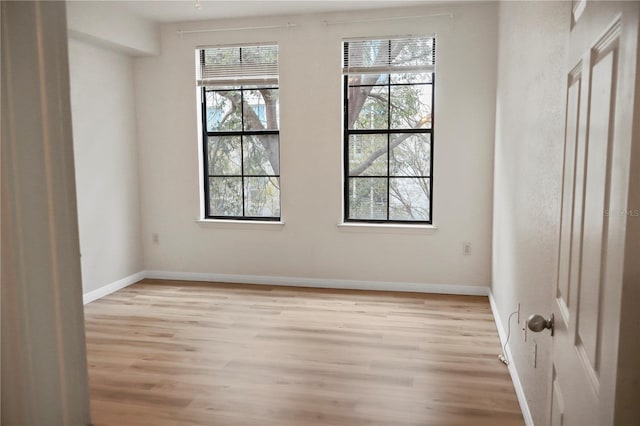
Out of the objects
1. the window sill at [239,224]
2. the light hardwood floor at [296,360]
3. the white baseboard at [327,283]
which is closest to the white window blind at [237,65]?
the window sill at [239,224]

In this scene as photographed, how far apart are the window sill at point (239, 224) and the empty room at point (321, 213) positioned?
23mm

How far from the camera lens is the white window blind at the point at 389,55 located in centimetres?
465

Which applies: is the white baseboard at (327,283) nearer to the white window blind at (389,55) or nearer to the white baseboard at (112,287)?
the white baseboard at (112,287)

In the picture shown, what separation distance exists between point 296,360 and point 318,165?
222 cm

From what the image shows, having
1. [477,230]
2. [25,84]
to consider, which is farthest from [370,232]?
[25,84]

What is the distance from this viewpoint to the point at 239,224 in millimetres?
5195

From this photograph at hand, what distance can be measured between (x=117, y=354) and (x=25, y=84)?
2.83 metres

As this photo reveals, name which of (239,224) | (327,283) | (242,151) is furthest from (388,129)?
(239,224)

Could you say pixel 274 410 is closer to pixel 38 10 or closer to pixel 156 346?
pixel 156 346

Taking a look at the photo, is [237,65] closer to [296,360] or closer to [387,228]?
[387,228]

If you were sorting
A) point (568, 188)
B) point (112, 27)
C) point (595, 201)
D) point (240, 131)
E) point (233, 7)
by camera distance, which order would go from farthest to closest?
point (240, 131) → point (233, 7) → point (112, 27) → point (568, 188) → point (595, 201)

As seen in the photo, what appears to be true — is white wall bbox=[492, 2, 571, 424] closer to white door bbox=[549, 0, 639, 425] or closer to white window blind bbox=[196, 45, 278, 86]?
white door bbox=[549, 0, 639, 425]

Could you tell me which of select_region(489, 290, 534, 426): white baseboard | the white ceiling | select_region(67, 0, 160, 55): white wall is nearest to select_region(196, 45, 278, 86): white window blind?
the white ceiling

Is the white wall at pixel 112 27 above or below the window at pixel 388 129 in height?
above
